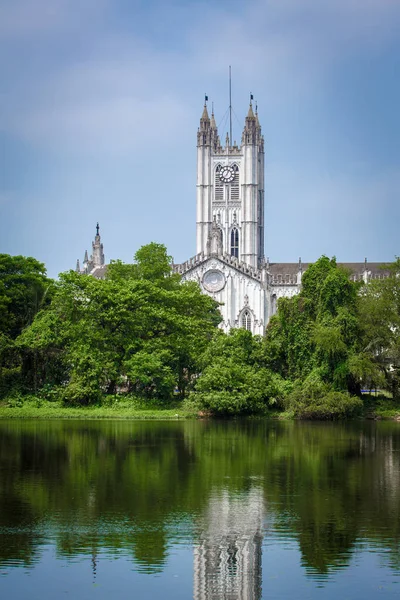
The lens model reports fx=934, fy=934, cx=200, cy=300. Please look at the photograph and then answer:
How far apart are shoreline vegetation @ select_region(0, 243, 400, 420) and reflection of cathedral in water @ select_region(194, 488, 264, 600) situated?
34294mm

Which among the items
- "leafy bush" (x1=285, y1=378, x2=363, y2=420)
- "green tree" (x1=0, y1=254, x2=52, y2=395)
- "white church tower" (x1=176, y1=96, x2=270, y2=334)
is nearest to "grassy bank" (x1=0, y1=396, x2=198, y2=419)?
"green tree" (x1=0, y1=254, x2=52, y2=395)

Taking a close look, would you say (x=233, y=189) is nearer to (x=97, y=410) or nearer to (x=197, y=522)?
(x=97, y=410)

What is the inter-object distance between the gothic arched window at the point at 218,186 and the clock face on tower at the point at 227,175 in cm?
47

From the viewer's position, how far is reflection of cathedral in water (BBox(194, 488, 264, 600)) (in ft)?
47.8

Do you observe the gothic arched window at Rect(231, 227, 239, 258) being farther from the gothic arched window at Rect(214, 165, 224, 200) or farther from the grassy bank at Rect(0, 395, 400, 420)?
the grassy bank at Rect(0, 395, 400, 420)

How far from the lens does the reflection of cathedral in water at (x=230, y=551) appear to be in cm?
1457

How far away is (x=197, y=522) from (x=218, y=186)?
123m

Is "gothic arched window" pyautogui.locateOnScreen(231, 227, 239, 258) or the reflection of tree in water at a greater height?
"gothic arched window" pyautogui.locateOnScreen(231, 227, 239, 258)

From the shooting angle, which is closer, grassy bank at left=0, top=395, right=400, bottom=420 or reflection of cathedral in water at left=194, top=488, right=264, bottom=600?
reflection of cathedral in water at left=194, top=488, right=264, bottom=600

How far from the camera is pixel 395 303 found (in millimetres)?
61562

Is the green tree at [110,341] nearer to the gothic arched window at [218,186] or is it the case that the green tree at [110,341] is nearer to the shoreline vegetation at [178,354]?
the shoreline vegetation at [178,354]

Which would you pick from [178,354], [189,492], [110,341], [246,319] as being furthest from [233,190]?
[189,492]

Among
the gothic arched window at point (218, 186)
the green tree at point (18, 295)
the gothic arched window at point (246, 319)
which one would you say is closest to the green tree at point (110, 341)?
the green tree at point (18, 295)

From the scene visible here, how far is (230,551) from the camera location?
16.8m
